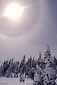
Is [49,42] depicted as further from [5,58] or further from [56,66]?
[5,58]

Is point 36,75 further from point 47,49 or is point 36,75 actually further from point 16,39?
point 16,39

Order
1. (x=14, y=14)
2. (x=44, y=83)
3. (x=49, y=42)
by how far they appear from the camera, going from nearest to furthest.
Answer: (x=44, y=83) → (x=49, y=42) → (x=14, y=14)

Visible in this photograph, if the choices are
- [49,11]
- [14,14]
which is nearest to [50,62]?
[49,11]

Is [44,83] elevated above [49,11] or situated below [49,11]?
below

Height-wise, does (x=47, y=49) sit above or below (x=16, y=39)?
below

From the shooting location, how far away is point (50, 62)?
4.67 ft

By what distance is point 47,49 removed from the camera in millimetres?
1474

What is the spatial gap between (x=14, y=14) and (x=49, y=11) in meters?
0.34

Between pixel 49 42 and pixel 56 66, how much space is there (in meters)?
0.22

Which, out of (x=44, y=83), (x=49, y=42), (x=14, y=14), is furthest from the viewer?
(x=14, y=14)

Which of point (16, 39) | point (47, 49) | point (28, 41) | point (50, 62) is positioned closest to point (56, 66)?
point (50, 62)

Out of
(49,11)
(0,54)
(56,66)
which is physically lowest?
(56,66)

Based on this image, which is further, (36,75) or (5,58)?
(5,58)

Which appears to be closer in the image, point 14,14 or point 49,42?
point 49,42
